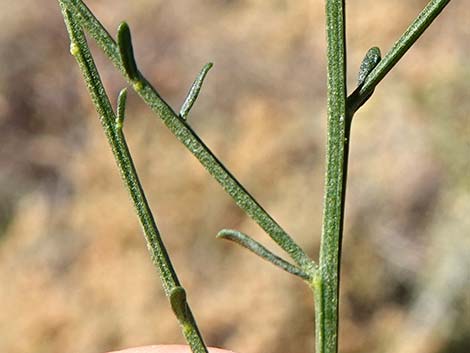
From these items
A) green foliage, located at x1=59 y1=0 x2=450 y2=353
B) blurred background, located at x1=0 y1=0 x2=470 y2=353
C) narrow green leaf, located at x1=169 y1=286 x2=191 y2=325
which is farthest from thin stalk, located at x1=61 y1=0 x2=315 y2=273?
blurred background, located at x1=0 y1=0 x2=470 y2=353

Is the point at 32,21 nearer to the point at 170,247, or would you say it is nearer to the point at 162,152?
the point at 162,152

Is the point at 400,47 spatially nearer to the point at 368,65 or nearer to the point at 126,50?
the point at 368,65

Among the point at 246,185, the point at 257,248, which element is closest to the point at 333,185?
the point at 257,248

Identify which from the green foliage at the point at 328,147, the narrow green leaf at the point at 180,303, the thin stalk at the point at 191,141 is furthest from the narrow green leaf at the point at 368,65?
the narrow green leaf at the point at 180,303

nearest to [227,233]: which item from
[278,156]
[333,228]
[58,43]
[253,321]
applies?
[333,228]

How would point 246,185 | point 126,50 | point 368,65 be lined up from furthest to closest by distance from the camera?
point 246,185
point 368,65
point 126,50
